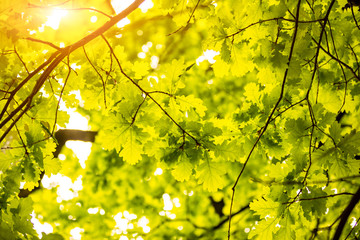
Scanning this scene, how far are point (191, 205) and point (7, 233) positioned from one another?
18.7 feet

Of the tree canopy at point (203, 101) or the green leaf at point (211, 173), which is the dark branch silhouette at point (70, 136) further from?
the green leaf at point (211, 173)

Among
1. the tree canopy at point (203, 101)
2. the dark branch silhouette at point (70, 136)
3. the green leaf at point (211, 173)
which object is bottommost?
the green leaf at point (211, 173)

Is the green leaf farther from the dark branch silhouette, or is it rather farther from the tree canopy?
the dark branch silhouette

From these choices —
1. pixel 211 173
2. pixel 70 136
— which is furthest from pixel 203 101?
pixel 70 136

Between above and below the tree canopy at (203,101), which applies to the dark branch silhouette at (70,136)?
above

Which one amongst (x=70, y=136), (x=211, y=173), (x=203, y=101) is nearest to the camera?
(x=211, y=173)

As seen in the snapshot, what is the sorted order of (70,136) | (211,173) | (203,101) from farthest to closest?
(70,136) → (203,101) → (211,173)

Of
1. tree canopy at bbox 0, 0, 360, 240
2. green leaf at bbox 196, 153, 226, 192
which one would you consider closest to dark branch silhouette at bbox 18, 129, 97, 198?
tree canopy at bbox 0, 0, 360, 240

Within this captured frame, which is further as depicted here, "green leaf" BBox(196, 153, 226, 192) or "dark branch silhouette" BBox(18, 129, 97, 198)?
"dark branch silhouette" BBox(18, 129, 97, 198)

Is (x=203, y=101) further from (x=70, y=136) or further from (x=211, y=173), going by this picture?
(x=70, y=136)

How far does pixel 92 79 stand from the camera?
88.7 inches

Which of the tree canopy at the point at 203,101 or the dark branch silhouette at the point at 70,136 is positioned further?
the dark branch silhouette at the point at 70,136

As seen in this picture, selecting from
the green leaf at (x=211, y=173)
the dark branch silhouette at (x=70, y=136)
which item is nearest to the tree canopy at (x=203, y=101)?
the green leaf at (x=211, y=173)

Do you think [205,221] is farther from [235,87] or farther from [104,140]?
[104,140]
